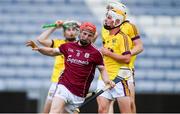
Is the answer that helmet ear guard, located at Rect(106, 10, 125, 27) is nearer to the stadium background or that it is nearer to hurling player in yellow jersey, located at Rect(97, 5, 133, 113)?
hurling player in yellow jersey, located at Rect(97, 5, 133, 113)

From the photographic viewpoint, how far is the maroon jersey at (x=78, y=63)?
9.46 meters

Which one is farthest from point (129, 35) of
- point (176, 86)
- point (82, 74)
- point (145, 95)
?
point (176, 86)

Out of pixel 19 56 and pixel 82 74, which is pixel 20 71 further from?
pixel 82 74

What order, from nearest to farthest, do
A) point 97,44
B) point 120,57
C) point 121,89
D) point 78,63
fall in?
point 78,63 < point 120,57 < point 121,89 < point 97,44

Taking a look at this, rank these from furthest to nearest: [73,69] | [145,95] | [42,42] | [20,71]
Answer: [20,71] < [145,95] < [42,42] < [73,69]

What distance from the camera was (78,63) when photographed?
9.47 m

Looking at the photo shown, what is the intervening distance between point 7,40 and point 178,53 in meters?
4.50

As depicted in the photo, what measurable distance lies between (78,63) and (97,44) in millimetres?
8377

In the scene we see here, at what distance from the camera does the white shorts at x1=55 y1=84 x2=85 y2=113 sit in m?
9.44

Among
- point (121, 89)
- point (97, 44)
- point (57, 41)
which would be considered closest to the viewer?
point (121, 89)

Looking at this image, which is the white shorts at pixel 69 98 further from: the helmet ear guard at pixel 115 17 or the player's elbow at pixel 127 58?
the helmet ear guard at pixel 115 17

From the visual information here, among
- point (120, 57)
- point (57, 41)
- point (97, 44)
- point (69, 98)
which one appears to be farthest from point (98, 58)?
point (97, 44)

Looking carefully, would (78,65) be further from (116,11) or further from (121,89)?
(116,11)

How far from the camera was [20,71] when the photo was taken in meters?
17.2
